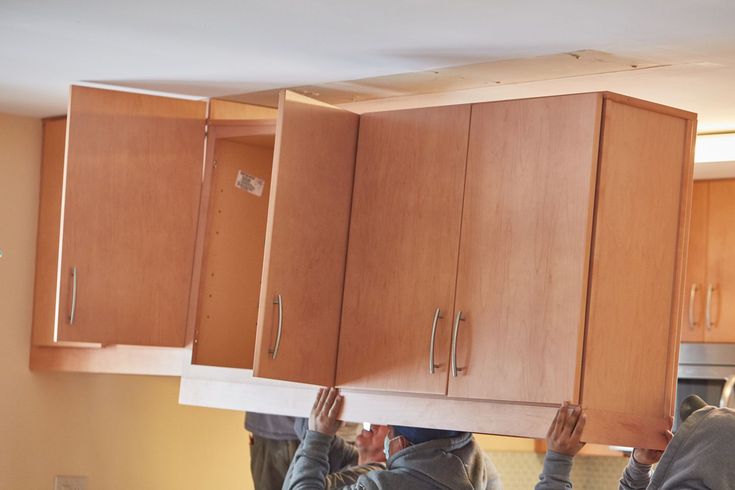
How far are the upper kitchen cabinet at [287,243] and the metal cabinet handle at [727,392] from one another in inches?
60.2

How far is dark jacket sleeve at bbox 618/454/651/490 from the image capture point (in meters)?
2.49

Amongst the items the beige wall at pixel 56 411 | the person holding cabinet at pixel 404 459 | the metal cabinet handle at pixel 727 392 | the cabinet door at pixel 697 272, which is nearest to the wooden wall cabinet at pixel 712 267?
the cabinet door at pixel 697 272

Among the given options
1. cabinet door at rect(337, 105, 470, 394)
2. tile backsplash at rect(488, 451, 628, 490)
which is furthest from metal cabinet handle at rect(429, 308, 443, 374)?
tile backsplash at rect(488, 451, 628, 490)

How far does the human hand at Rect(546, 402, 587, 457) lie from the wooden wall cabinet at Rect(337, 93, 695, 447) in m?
0.02

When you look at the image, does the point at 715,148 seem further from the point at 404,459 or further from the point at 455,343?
the point at 404,459

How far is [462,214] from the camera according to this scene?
2412 mm

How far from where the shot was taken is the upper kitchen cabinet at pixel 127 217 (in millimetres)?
2807

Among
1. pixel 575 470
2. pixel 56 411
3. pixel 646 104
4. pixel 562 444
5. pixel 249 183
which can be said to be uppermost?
pixel 646 104

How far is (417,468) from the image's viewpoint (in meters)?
2.49

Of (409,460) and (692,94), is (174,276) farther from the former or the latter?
(692,94)

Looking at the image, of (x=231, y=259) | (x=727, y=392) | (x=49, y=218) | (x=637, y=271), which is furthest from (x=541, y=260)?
(x=49, y=218)

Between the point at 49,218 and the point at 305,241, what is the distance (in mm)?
1156

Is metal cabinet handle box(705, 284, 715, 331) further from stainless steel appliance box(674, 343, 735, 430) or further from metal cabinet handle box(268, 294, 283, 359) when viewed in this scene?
metal cabinet handle box(268, 294, 283, 359)

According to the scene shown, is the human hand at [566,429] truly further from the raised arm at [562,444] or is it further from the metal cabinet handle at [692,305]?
the metal cabinet handle at [692,305]
